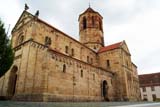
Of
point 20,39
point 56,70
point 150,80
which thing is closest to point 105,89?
point 56,70

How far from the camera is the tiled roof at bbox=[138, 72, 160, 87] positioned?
175ft

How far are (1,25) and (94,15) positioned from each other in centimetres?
2864

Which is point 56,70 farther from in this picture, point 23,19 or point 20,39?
point 23,19

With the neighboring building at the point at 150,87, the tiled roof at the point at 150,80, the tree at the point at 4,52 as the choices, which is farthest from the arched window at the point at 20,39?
the tiled roof at the point at 150,80

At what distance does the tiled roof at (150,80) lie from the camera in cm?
5346

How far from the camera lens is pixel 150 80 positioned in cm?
5538

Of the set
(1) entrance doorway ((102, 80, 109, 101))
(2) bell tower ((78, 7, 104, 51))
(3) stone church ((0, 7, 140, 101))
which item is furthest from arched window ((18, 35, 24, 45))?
(2) bell tower ((78, 7, 104, 51))

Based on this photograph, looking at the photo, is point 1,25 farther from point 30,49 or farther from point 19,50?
point 19,50

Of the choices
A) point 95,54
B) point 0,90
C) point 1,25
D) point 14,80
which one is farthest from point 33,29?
point 95,54

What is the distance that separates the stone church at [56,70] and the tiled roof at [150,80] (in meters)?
23.6

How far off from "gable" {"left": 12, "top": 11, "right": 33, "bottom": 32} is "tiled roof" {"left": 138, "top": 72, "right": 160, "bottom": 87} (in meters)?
47.9

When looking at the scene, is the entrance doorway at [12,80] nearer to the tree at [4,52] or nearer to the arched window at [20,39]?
the arched window at [20,39]

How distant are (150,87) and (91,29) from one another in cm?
3195

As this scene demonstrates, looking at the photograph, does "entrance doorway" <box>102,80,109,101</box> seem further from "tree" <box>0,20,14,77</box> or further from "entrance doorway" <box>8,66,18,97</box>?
"tree" <box>0,20,14,77</box>
